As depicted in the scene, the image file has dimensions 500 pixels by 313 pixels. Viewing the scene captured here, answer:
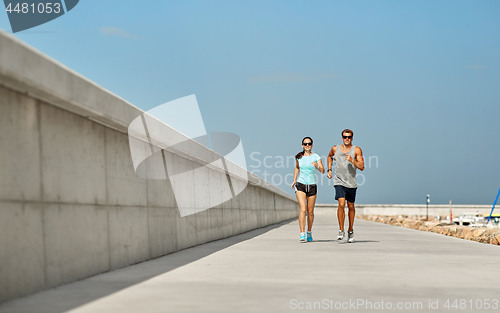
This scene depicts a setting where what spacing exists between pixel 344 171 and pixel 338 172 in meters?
0.13

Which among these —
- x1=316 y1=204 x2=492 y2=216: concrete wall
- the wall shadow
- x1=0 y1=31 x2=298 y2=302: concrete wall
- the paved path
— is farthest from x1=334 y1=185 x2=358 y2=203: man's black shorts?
x1=316 y1=204 x2=492 y2=216: concrete wall

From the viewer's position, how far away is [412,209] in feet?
322

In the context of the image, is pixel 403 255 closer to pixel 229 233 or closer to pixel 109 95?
pixel 109 95

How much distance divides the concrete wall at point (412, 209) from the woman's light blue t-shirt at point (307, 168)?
65.3 m

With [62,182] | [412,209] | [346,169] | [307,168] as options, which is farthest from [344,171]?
[412,209]

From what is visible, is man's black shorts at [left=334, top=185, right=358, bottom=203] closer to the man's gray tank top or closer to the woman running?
the man's gray tank top

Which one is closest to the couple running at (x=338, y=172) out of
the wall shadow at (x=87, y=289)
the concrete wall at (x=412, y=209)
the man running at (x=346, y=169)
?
the man running at (x=346, y=169)

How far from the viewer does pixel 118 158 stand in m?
6.31

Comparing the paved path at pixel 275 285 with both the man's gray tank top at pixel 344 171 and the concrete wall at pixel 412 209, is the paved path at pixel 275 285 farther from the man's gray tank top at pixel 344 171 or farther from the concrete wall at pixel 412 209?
the concrete wall at pixel 412 209

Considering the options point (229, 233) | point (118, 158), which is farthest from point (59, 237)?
point (229, 233)

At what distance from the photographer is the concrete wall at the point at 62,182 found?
403cm

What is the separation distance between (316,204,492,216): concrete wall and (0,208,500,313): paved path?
69243 mm

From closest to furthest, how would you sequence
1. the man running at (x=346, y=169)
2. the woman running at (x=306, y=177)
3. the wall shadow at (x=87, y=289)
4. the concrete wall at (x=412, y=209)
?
1. the wall shadow at (x=87, y=289)
2. the man running at (x=346, y=169)
3. the woman running at (x=306, y=177)
4. the concrete wall at (x=412, y=209)

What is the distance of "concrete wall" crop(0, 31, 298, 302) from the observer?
4027mm
